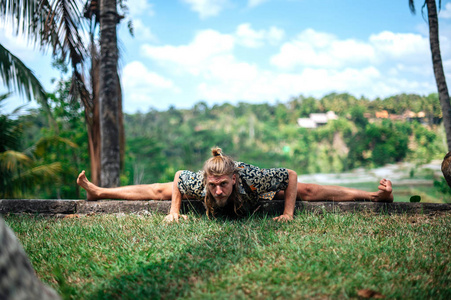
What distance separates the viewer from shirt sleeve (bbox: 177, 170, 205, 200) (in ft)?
13.4

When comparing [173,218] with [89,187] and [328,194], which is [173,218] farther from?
[328,194]

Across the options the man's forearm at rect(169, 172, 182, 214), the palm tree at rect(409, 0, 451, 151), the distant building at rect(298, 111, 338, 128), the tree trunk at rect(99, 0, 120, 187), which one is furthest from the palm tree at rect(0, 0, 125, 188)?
the distant building at rect(298, 111, 338, 128)

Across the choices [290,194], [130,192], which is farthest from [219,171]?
[130,192]

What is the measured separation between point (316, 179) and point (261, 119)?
28.1 metres

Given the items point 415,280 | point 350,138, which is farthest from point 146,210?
point 350,138

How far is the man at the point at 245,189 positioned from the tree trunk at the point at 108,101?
7.32ft

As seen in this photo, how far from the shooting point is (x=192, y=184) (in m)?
4.13

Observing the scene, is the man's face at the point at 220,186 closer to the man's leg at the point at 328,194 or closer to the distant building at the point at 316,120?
the man's leg at the point at 328,194

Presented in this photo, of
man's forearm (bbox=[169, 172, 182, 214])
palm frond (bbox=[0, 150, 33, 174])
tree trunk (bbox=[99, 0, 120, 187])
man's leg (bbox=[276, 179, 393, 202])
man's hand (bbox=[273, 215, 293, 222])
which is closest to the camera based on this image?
man's hand (bbox=[273, 215, 293, 222])

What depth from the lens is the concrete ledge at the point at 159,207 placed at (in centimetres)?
439

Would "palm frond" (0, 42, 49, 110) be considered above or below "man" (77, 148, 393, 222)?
above

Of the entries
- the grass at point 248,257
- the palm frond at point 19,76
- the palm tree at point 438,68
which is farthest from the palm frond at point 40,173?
the palm tree at point 438,68

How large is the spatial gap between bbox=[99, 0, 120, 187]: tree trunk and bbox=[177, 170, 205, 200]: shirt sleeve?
263cm

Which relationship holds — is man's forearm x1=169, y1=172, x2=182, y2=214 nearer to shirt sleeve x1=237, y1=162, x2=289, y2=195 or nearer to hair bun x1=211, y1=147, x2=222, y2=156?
hair bun x1=211, y1=147, x2=222, y2=156
